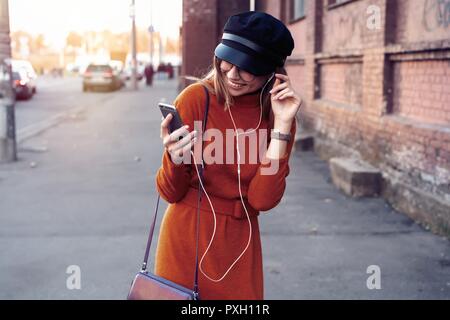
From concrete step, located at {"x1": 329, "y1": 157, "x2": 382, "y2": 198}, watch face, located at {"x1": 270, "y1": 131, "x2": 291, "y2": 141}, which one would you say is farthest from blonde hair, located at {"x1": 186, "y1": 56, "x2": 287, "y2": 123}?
concrete step, located at {"x1": 329, "y1": 157, "x2": 382, "y2": 198}

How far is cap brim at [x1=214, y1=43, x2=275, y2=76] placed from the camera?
2428 millimetres

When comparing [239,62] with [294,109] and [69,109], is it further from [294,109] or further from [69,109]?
[69,109]

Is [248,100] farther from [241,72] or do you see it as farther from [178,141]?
[178,141]

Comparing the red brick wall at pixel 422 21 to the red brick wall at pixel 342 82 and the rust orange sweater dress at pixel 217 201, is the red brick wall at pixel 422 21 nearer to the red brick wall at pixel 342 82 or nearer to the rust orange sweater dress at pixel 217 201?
the red brick wall at pixel 342 82

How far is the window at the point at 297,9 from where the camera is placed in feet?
48.0

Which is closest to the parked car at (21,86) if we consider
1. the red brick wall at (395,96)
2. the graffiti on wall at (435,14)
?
the red brick wall at (395,96)

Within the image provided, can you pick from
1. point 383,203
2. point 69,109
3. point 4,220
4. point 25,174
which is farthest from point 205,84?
point 69,109

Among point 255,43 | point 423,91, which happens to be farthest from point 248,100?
point 423,91

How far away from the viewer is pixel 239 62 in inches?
95.5

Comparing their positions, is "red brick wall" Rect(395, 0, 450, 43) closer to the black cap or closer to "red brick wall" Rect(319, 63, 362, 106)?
"red brick wall" Rect(319, 63, 362, 106)

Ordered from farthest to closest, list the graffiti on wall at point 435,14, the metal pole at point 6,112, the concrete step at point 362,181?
the metal pole at point 6,112 → the concrete step at point 362,181 → the graffiti on wall at point 435,14

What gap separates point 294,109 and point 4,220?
17.7 feet

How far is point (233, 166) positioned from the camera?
252cm

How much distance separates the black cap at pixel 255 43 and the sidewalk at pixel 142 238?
9.11 ft
